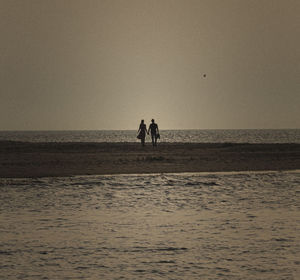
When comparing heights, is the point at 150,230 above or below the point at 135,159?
below

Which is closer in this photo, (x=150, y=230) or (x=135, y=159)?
(x=150, y=230)

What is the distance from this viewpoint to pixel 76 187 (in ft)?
65.5

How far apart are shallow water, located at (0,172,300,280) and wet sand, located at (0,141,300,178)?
477 centimetres

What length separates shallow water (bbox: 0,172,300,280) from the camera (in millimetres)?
9250

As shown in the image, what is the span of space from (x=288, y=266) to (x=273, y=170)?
16.9 meters

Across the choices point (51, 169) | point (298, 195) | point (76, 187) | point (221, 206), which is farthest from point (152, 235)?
point (51, 169)

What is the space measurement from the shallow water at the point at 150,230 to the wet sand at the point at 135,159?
4775 millimetres

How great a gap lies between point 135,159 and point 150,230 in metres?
18.4

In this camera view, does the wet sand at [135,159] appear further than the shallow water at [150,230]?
Yes

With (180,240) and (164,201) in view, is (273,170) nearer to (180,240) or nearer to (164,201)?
(164,201)

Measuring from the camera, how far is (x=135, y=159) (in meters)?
30.6

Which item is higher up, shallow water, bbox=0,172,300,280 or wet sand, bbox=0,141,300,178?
wet sand, bbox=0,141,300,178

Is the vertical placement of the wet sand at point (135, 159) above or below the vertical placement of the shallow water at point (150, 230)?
above

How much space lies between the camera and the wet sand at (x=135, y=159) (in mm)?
25578
